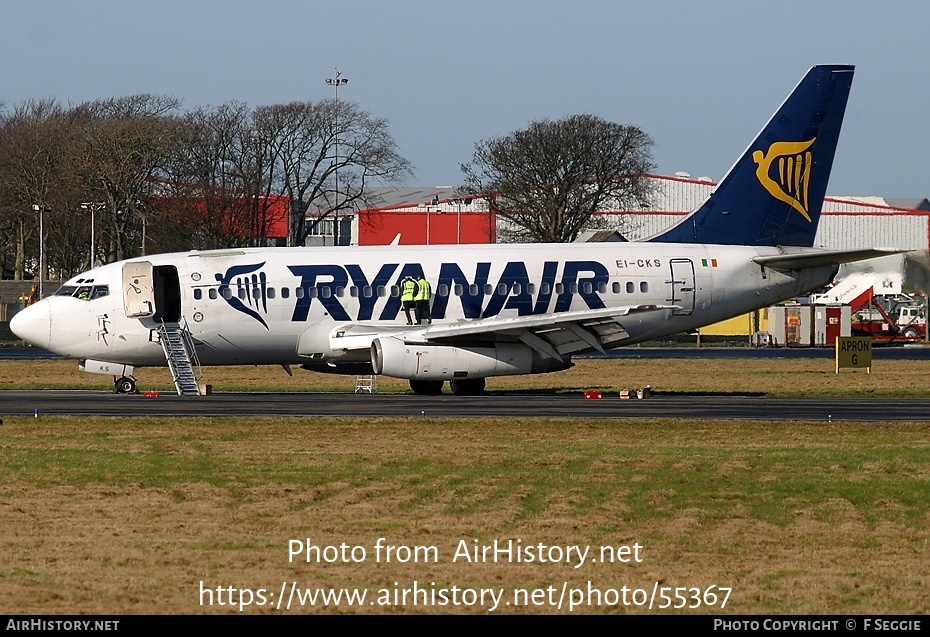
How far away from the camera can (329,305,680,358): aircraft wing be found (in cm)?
3522

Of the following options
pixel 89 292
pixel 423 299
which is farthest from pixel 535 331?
pixel 89 292

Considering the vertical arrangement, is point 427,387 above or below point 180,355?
below

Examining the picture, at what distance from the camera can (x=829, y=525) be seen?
16.1m

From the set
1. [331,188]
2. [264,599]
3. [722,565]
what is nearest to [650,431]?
[722,565]

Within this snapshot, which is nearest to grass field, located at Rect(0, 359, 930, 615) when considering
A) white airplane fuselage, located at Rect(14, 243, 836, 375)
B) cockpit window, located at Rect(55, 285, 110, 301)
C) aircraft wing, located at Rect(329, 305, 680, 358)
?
aircraft wing, located at Rect(329, 305, 680, 358)

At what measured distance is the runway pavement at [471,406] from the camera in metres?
29.8

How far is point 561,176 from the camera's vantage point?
113m

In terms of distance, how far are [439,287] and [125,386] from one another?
28.5 ft

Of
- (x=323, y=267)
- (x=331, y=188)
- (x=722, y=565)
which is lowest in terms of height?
(x=722, y=565)

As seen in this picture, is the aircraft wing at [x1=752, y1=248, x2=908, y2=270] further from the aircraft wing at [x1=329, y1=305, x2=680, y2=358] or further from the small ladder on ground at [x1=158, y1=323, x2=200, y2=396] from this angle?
the small ladder on ground at [x1=158, y1=323, x2=200, y2=396]

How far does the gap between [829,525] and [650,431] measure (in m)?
9.69

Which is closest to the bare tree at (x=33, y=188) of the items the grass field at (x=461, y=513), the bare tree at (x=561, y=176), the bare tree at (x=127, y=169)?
the bare tree at (x=127, y=169)

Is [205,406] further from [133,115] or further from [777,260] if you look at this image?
[133,115]

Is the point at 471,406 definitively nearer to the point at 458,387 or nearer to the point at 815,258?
the point at 458,387
